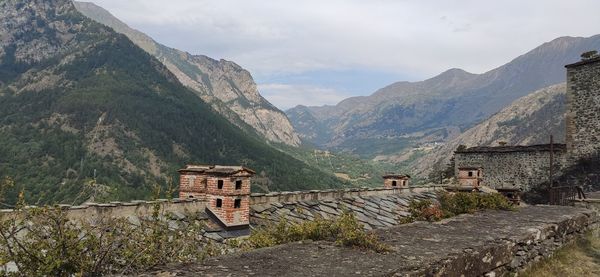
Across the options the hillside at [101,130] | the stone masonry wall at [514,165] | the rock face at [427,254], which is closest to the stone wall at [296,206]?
the rock face at [427,254]

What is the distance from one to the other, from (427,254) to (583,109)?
25375mm

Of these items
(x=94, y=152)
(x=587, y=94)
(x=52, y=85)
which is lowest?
(x=94, y=152)

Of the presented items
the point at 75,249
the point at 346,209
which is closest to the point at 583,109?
the point at 346,209

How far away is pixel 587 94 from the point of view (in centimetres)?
2591

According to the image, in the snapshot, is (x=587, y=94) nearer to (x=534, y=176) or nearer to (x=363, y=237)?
(x=534, y=176)

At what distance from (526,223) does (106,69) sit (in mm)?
197246

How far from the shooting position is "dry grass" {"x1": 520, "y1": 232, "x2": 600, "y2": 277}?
Answer: 7523 millimetres

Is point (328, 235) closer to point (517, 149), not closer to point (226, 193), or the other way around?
point (226, 193)

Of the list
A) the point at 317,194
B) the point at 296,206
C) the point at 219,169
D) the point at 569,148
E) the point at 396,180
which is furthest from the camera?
the point at 569,148

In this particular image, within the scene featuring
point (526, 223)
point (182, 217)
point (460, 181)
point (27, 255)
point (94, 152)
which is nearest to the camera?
point (27, 255)

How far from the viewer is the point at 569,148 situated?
26344 mm

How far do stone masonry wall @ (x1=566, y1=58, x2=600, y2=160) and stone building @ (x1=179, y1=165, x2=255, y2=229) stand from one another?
21438 mm

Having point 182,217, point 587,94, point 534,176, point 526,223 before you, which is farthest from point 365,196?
point 587,94

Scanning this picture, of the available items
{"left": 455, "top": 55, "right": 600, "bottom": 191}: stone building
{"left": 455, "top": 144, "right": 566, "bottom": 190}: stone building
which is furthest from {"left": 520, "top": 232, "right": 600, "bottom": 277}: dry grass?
{"left": 455, "top": 55, "right": 600, "bottom": 191}: stone building
